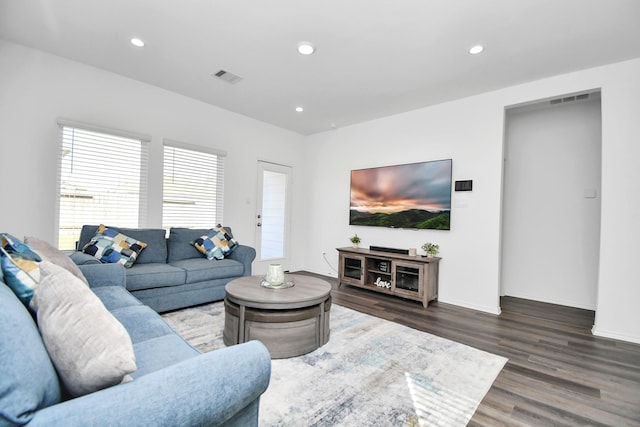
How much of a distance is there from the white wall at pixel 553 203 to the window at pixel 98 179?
5.08 metres

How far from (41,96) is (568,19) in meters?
4.98

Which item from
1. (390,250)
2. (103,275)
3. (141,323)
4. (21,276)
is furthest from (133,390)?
(390,250)

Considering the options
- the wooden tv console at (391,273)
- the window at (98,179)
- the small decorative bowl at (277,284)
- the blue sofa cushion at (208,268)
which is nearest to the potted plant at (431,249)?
the wooden tv console at (391,273)

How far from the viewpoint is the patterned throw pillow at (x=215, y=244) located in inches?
148

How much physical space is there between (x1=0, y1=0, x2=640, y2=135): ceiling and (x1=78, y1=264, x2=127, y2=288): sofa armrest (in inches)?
83.1

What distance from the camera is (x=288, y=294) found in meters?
2.37

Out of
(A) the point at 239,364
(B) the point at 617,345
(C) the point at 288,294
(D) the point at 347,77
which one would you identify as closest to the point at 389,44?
(D) the point at 347,77

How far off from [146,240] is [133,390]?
309cm

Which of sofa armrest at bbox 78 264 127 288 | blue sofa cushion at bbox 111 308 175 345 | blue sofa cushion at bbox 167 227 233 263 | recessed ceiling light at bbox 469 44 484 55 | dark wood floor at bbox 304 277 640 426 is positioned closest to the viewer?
blue sofa cushion at bbox 111 308 175 345

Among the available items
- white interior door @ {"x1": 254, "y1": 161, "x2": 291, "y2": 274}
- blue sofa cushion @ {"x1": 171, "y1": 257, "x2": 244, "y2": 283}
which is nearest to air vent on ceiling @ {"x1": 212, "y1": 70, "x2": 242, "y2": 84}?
white interior door @ {"x1": 254, "y1": 161, "x2": 291, "y2": 274}

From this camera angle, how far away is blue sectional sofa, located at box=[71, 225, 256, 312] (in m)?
2.98

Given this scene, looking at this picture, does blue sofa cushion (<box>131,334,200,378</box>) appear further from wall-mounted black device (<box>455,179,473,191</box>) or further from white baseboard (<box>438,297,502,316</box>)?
wall-mounted black device (<box>455,179,473,191</box>)

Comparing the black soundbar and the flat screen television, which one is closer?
the flat screen television

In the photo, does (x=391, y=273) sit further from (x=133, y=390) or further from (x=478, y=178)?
(x=133, y=390)
